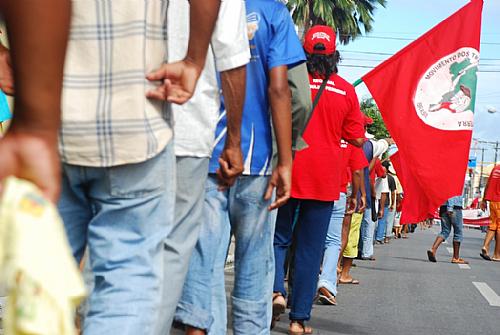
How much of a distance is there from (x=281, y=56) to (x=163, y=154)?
6.36ft

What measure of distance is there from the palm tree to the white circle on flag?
73.6ft

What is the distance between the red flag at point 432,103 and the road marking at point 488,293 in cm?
162

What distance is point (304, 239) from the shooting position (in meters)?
6.72

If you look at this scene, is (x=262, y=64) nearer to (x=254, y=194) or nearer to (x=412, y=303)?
(x=254, y=194)

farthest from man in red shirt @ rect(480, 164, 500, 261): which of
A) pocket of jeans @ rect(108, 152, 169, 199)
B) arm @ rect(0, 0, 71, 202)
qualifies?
arm @ rect(0, 0, 71, 202)

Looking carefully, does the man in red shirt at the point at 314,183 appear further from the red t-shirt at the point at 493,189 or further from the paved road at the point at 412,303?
the red t-shirt at the point at 493,189

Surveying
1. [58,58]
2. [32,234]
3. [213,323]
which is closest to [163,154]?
[58,58]

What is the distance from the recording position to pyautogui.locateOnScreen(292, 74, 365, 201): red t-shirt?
6734 mm

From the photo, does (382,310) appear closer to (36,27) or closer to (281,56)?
(281,56)

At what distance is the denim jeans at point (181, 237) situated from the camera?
11.6ft

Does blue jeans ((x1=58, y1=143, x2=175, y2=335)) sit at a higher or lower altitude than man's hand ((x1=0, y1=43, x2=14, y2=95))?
lower

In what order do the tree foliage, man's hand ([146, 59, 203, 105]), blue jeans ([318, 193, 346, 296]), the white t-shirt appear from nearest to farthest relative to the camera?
man's hand ([146, 59, 203, 105]), the white t-shirt, blue jeans ([318, 193, 346, 296]), the tree foliage

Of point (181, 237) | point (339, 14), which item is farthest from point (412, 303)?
point (339, 14)

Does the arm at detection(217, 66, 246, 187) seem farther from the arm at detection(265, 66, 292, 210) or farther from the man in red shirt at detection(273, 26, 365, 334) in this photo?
the man in red shirt at detection(273, 26, 365, 334)
